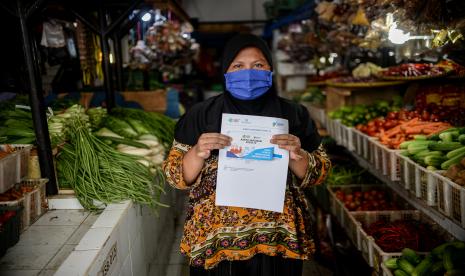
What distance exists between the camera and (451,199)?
2.40 meters

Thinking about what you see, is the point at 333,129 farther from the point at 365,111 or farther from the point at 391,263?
the point at 391,263

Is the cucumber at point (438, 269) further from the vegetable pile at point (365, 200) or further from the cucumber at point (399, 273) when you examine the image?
the vegetable pile at point (365, 200)

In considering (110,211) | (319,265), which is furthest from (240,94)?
(319,265)

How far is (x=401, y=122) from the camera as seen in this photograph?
409 cm

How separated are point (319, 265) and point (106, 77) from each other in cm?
325

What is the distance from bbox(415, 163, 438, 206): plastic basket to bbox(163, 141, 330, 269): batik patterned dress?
1047mm

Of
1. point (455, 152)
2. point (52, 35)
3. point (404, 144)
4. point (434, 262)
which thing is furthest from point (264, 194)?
point (52, 35)

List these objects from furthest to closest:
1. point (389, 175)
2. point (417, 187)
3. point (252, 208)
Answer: point (389, 175) → point (417, 187) → point (252, 208)

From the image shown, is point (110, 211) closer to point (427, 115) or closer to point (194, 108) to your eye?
point (194, 108)

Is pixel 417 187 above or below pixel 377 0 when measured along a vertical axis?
below

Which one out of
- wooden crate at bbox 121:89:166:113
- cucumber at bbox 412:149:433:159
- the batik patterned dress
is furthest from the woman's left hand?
wooden crate at bbox 121:89:166:113

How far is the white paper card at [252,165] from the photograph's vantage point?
1887 mm

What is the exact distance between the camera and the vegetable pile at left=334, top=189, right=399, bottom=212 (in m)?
4.15

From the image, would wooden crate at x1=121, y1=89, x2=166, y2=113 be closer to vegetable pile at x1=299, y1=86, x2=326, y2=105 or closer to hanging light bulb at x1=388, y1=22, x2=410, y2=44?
vegetable pile at x1=299, y1=86, x2=326, y2=105
